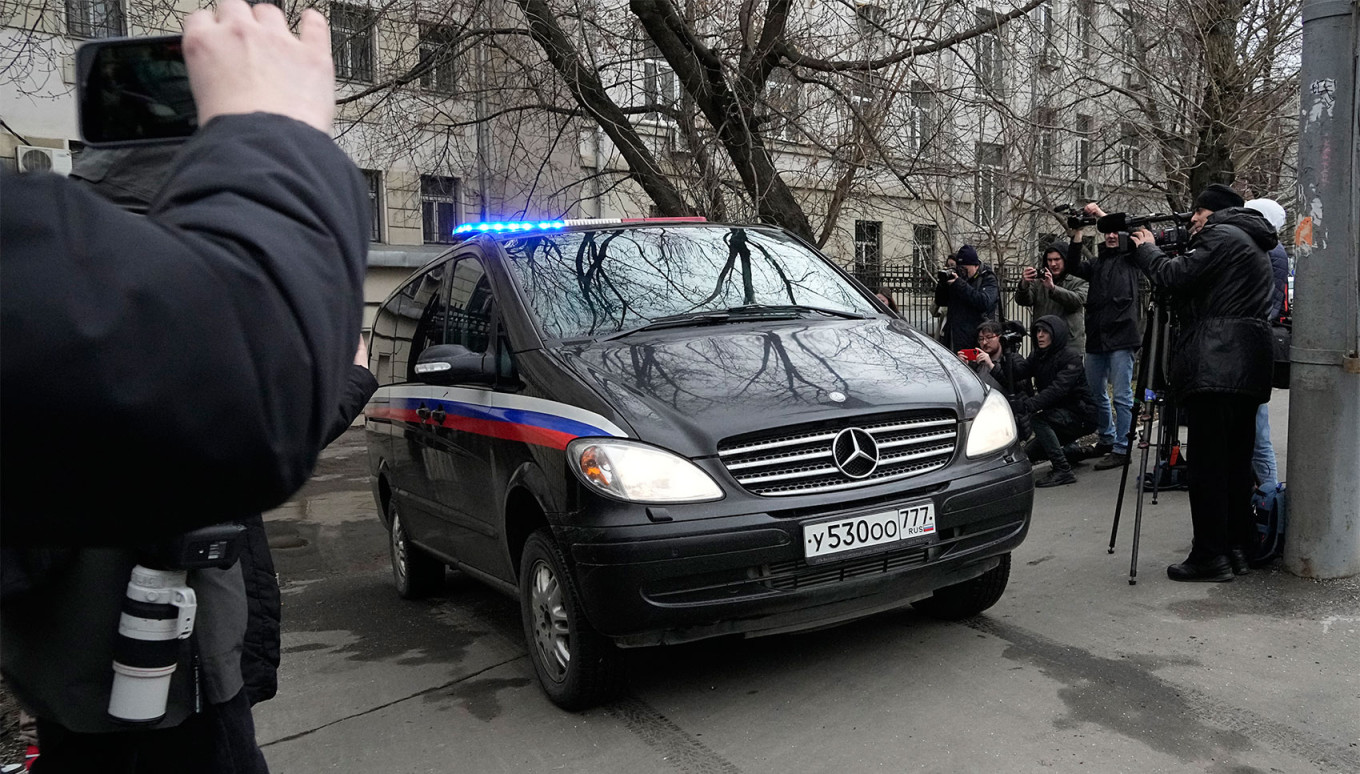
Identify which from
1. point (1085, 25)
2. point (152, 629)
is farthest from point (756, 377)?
point (1085, 25)

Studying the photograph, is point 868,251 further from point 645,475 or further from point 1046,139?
point 645,475

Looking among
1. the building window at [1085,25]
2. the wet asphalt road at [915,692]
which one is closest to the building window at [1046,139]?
the building window at [1085,25]

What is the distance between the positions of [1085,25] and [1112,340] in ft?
22.5

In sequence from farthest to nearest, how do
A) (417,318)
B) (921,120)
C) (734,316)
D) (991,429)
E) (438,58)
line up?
(438,58) < (921,120) < (417,318) < (734,316) < (991,429)

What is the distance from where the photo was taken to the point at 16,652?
1.77 m

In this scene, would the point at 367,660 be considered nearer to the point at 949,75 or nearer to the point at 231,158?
the point at 231,158

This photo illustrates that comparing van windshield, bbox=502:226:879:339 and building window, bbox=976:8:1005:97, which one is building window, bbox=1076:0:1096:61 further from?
van windshield, bbox=502:226:879:339

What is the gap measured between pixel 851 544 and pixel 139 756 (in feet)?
7.89

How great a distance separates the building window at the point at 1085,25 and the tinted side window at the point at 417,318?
10.2 m

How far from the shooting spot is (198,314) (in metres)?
0.81

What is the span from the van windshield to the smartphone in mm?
2929

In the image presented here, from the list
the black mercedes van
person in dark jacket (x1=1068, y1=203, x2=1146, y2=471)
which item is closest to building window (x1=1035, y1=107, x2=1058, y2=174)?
person in dark jacket (x1=1068, y1=203, x2=1146, y2=471)

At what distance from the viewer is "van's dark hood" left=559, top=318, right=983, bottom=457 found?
12.5 feet

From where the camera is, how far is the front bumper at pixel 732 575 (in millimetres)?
3621
